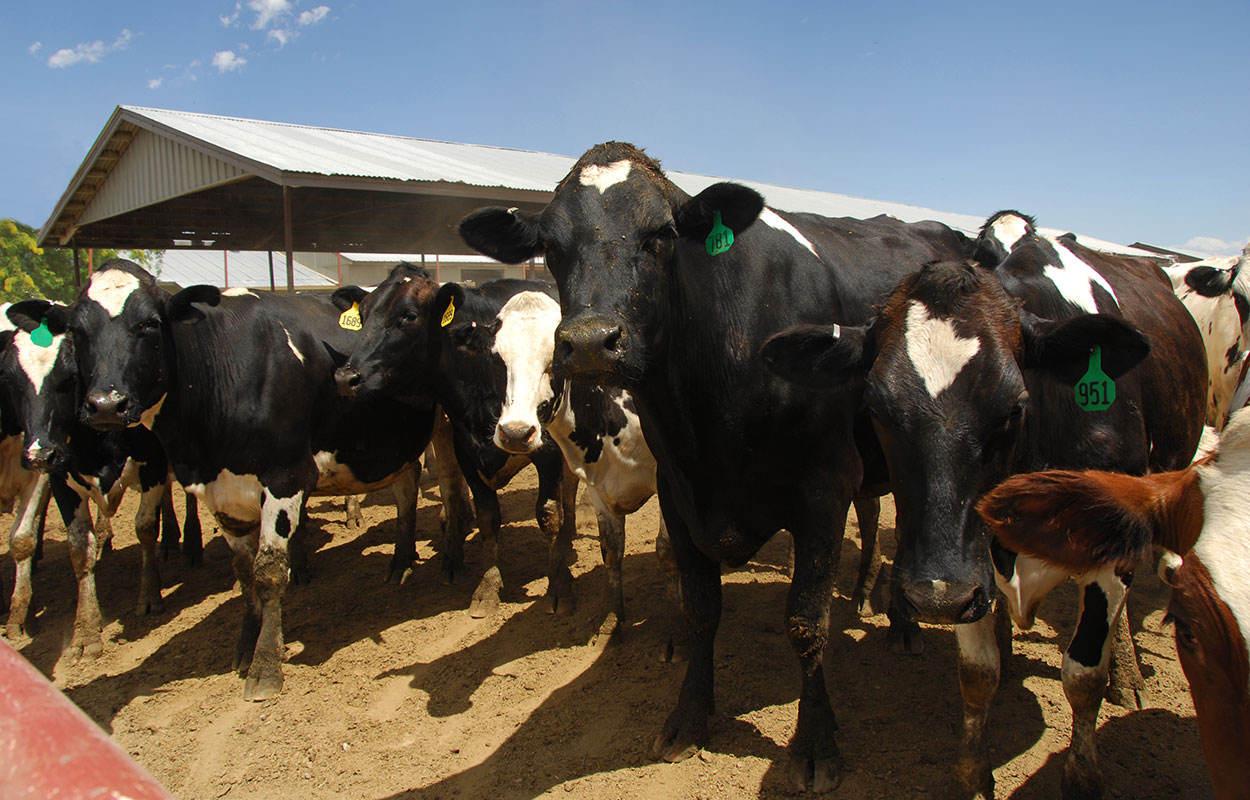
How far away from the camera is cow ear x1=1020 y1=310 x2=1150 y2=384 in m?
2.54

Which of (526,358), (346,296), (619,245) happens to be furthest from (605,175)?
(346,296)

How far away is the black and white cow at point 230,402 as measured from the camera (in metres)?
4.42

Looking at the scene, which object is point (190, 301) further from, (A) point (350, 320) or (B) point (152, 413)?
(A) point (350, 320)

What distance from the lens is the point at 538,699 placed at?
430 cm

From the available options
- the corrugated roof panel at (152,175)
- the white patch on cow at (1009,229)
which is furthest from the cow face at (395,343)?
the corrugated roof panel at (152,175)

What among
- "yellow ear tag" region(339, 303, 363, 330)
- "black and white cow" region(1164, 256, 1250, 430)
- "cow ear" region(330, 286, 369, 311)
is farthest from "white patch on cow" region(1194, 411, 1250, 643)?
"cow ear" region(330, 286, 369, 311)

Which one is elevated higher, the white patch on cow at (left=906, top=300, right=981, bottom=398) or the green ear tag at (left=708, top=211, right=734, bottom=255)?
the green ear tag at (left=708, top=211, right=734, bottom=255)

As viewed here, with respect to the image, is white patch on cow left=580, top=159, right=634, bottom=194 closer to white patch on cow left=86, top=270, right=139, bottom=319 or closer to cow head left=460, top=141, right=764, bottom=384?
cow head left=460, top=141, right=764, bottom=384

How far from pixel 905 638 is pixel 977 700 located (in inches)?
57.8

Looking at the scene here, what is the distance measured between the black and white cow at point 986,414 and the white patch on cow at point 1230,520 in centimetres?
72

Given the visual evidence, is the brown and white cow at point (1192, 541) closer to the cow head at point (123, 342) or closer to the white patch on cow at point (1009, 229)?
the white patch on cow at point (1009, 229)

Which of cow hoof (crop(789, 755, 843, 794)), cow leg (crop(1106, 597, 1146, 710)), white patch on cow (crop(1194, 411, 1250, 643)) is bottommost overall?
cow hoof (crop(789, 755, 843, 794))

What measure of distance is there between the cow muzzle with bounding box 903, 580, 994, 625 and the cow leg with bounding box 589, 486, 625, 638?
9.38ft

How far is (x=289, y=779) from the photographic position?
3768 millimetres
